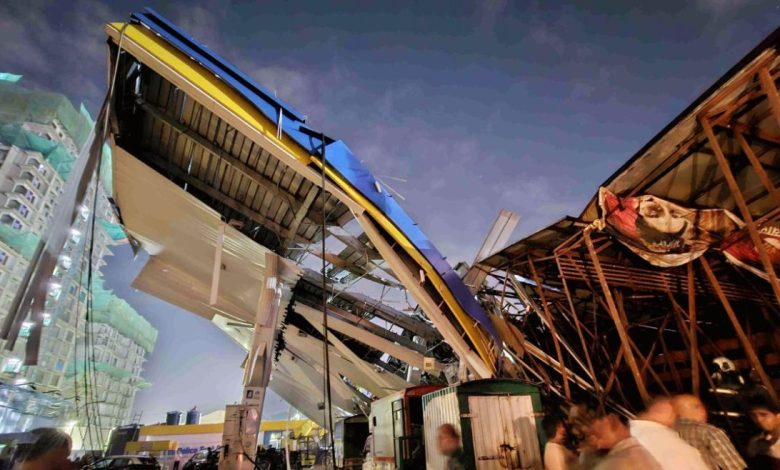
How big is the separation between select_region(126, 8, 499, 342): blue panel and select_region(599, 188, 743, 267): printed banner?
358 centimetres

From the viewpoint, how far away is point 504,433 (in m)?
6.45

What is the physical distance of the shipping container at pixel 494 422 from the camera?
6.23 m

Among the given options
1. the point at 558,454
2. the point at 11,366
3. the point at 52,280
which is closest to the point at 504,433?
the point at 558,454

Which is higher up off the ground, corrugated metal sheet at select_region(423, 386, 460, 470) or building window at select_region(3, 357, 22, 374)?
building window at select_region(3, 357, 22, 374)

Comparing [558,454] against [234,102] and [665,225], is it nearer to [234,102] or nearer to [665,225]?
[665,225]

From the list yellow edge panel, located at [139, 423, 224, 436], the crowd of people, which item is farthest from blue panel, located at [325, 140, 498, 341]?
yellow edge panel, located at [139, 423, 224, 436]

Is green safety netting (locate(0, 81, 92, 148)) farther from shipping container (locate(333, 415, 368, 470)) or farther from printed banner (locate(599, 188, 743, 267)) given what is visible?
printed banner (locate(599, 188, 743, 267))

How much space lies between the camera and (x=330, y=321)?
11297 millimetres

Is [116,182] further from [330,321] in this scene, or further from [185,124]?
[330,321]

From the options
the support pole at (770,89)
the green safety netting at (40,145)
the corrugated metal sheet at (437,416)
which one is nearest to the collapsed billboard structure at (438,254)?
the support pole at (770,89)

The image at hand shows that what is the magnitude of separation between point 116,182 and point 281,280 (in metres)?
4.96

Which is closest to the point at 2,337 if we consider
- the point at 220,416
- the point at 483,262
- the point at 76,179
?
the point at 76,179

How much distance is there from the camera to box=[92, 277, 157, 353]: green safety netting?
44.2 metres

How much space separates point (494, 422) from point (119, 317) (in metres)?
58.2
